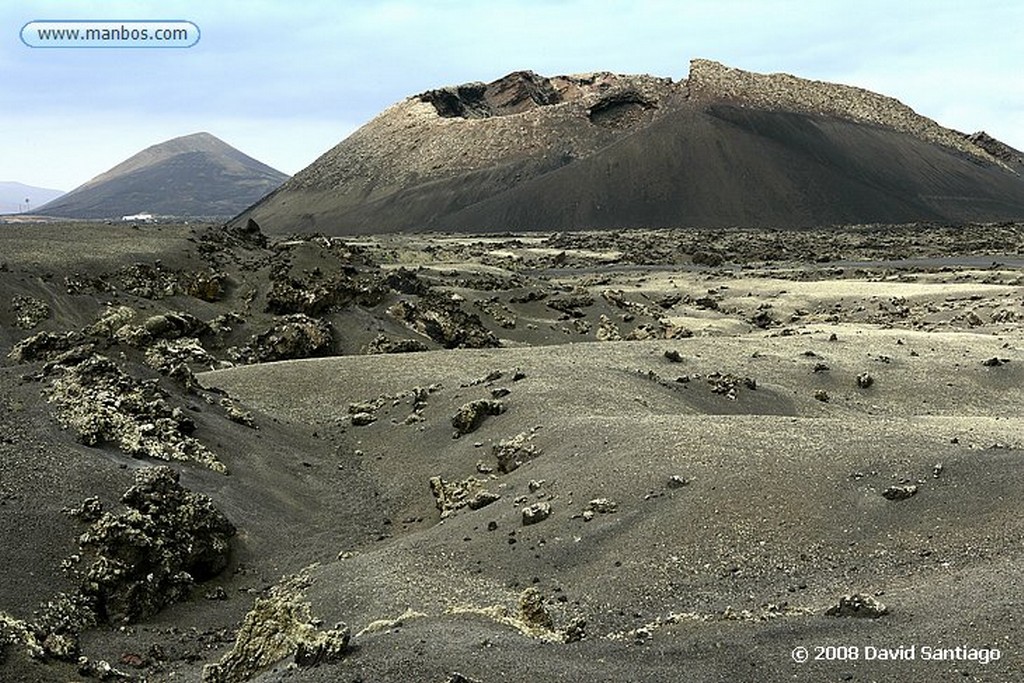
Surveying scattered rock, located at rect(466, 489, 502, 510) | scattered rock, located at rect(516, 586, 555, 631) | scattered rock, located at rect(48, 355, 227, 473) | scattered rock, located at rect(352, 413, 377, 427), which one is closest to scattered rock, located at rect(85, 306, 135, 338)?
scattered rock, located at rect(48, 355, 227, 473)

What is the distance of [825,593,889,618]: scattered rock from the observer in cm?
564

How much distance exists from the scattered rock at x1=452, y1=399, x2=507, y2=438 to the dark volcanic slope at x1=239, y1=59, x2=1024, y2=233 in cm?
7552

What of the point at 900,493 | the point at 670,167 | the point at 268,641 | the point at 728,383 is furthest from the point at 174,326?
the point at 670,167

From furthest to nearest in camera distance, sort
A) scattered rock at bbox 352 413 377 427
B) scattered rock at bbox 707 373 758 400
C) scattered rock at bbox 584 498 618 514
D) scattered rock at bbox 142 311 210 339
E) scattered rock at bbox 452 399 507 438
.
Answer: scattered rock at bbox 142 311 210 339 < scattered rock at bbox 707 373 758 400 < scattered rock at bbox 352 413 377 427 < scattered rock at bbox 452 399 507 438 < scattered rock at bbox 584 498 618 514

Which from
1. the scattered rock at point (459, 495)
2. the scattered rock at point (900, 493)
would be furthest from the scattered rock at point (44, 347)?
the scattered rock at point (900, 493)

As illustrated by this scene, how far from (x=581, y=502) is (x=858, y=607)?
3.25 metres

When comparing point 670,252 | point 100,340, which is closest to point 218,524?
point 100,340

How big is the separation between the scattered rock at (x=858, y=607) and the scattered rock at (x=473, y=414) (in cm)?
684

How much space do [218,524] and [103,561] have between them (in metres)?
1.37

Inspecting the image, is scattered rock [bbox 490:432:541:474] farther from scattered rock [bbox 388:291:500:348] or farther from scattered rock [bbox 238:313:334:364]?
scattered rock [bbox 388:291:500:348]

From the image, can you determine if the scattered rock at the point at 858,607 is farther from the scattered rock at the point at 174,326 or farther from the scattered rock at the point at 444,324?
the scattered rock at the point at 444,324

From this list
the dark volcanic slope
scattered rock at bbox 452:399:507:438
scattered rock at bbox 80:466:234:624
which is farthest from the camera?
the dark volcanic slope

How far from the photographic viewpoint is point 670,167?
9431cm

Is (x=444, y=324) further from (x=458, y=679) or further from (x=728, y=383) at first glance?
(x=458, y=679)
